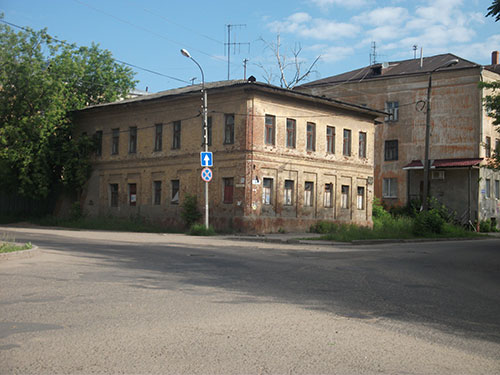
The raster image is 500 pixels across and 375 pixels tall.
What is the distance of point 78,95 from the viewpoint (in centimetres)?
4444

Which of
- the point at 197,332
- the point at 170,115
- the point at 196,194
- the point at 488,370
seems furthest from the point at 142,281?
the point at 170,115

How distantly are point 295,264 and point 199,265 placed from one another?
2492 mm

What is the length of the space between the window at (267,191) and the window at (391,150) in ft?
61.3

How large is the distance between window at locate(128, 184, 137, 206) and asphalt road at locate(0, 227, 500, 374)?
76.5 feet

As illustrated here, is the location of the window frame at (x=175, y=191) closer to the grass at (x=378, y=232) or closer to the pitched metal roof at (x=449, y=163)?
the grass at (x=378, y=232)

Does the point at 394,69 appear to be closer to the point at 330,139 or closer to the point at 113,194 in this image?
the point at 330,139

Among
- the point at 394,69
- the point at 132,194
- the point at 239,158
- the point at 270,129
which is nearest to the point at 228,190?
the point at 239,158

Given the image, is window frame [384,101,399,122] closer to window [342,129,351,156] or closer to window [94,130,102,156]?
window [342,129,351,156]

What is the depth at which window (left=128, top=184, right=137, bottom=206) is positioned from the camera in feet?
120

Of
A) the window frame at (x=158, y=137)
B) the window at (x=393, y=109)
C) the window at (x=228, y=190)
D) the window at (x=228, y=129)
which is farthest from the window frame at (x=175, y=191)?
the window at (x=393, y=109)

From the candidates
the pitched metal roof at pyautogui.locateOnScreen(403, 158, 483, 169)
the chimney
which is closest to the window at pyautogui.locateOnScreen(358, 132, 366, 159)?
the pitched metal roof at pyautogui.locateOnScreen(403, 158, 483, 169)

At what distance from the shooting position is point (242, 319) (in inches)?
275

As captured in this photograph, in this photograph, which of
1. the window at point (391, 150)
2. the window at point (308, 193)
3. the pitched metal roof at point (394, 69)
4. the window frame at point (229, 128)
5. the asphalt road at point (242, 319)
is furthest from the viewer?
the window at point (391, 150)

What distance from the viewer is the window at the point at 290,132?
108 feet
